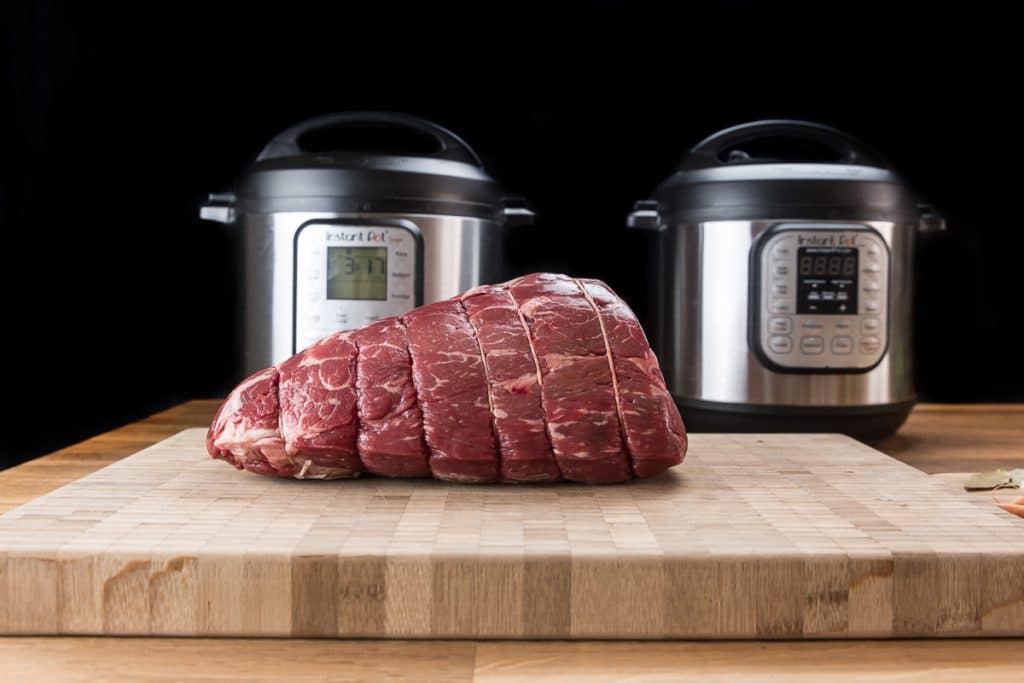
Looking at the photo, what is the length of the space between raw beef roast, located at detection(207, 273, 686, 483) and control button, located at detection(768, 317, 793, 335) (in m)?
0.47

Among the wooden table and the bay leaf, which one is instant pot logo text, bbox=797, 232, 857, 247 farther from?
the wooden table

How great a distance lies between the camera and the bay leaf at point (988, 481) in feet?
3.76

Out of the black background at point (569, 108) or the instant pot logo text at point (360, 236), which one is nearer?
the instant pot logo text at point (360, 236)

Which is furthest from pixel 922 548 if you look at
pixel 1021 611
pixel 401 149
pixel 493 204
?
pixel 401 149

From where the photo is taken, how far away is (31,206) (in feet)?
5.91

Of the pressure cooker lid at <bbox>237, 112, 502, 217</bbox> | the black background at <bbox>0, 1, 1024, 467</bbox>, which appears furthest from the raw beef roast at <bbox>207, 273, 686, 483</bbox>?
the black background at <bbox>0, 1, 1024, 467</bbox>

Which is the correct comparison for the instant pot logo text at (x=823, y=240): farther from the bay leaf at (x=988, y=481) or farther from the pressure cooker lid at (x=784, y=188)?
the bay leaf at (x=988, y=481)

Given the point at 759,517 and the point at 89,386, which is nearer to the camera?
the point at 759,517

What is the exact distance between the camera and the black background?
6.61 ft

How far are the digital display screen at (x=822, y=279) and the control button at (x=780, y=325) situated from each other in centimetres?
3

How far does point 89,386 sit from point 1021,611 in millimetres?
1747

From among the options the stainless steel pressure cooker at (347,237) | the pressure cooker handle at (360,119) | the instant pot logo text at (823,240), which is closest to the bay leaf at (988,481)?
the instant pot logo text at (823,240)

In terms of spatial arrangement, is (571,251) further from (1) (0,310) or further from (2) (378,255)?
(1) (0,310)

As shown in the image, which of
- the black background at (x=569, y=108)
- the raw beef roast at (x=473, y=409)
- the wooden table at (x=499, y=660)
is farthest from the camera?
the black background at (x=569, y=108)
